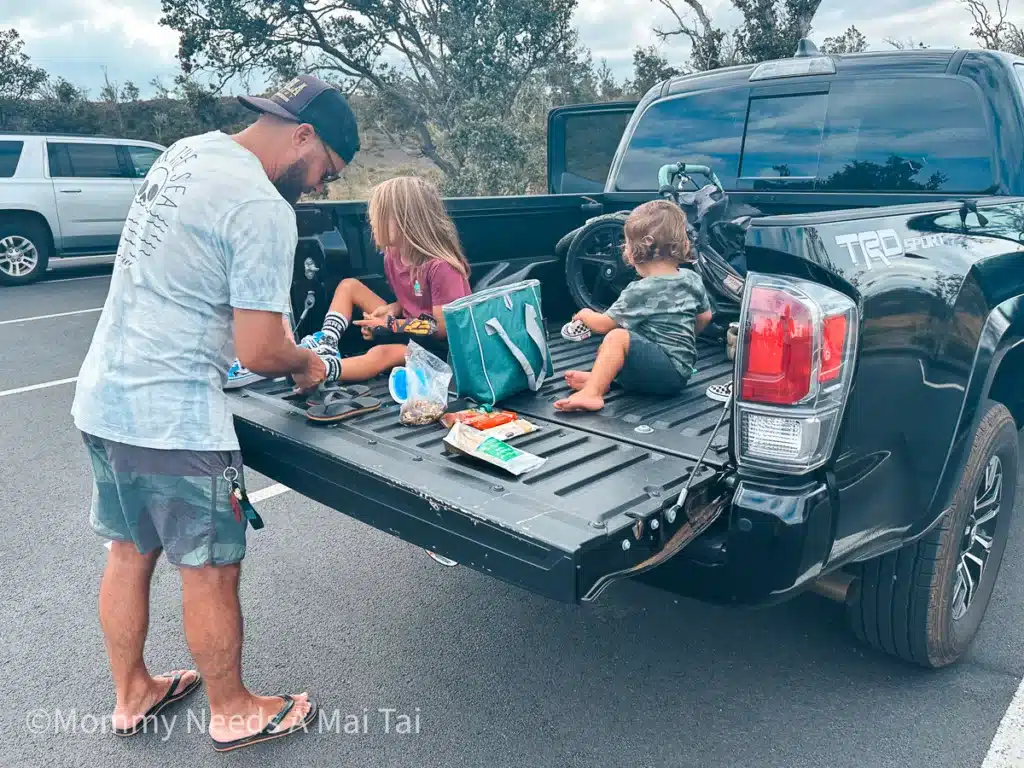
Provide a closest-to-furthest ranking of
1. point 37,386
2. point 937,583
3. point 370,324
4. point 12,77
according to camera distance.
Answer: point 937,583 < point 370,324 < point 37,386 < point 12,77

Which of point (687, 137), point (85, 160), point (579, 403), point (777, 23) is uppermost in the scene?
point (777, 23)

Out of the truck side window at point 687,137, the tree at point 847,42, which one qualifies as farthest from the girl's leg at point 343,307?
the tree at point 847,42

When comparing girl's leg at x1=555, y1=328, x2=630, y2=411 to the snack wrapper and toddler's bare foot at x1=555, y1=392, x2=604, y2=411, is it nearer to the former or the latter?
toddler's bare foot at x1=555, y1=392, x2=604, y2=411

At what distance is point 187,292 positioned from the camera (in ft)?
7.35

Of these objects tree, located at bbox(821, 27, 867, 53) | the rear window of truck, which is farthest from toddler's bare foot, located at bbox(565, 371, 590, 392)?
tree, located at bbox(821, 27, 867, 53)

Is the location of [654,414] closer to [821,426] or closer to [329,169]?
[821,426]

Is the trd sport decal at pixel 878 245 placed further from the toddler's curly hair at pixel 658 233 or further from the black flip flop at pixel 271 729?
the black flip flop at pixel 271 729

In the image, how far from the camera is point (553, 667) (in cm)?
286

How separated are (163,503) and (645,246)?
1987 mm

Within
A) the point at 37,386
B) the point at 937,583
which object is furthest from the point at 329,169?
the point at 37,386

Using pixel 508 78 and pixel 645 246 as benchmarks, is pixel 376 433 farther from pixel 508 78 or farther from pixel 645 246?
pixel 508 78

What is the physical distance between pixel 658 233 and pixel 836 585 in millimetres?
1446

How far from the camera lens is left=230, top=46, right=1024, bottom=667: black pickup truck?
2.02 meters

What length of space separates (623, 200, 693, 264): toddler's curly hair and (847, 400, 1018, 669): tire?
1.24m
